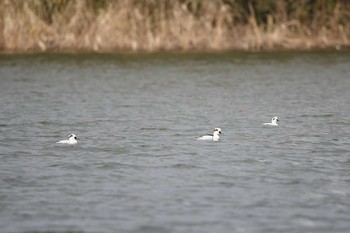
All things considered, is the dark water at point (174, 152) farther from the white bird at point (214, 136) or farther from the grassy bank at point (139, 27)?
the grassy bank at point (139, 27)

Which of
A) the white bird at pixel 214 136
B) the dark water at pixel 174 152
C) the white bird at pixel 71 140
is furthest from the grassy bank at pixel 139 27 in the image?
the white bird at pixel 71 140

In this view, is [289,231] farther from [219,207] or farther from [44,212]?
[44,212]

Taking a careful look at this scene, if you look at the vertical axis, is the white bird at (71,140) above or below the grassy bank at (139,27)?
below

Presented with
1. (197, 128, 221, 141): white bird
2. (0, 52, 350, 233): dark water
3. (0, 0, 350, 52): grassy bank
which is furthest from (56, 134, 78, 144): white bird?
(0, 0, 350, 52): grassy bank

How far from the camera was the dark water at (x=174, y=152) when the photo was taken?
1021 centimetres

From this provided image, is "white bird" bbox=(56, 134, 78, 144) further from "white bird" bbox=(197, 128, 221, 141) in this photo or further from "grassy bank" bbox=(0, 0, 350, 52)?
"grassy bank" bbox=(0, 0, 350, 52)

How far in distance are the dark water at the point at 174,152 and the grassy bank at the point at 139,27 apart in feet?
14.1


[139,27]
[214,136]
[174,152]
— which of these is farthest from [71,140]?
[139,27]

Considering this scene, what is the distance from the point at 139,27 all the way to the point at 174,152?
18920mm

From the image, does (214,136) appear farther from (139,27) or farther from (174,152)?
(139,27)

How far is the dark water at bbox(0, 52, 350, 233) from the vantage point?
1021 centimetres

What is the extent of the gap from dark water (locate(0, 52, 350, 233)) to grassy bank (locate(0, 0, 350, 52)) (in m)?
4.29

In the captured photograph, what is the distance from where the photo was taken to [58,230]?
958 cm

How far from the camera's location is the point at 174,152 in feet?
48.1
